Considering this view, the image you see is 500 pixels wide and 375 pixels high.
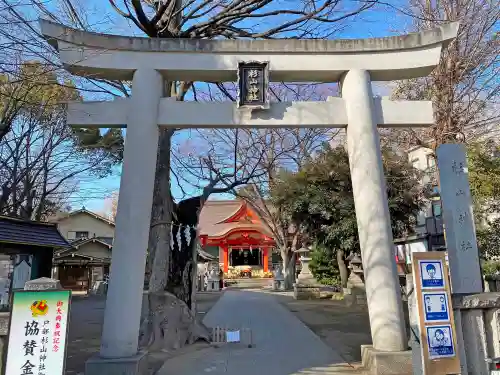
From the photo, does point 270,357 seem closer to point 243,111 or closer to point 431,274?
point 431,274

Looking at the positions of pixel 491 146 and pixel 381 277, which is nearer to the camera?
pixel 381 277

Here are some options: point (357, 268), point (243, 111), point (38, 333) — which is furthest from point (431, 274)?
point (357, 268)

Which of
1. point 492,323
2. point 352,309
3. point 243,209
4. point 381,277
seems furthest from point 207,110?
point 243,209

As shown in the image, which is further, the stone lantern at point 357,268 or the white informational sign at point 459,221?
the stone lantern at point 357,268

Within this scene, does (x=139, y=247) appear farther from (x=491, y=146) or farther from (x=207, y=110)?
(x=491, y=146)

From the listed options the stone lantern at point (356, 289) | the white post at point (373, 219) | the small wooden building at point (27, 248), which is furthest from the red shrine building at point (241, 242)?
the white post at point (373, 219)

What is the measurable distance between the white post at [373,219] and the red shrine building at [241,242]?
87.8ft

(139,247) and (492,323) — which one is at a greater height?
(139,247)

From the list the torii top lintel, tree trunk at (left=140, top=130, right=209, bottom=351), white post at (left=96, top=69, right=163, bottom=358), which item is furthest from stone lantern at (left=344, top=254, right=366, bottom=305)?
white post at (left=96, top=69, right=163, bottom=358)

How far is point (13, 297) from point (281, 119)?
449cm

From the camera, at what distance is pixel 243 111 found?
21.9 feet

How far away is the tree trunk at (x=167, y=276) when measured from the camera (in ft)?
26.2

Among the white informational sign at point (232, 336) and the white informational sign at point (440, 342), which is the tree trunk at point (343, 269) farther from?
the white informational sign at point (440, 342)

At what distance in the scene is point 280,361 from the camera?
7.36m
